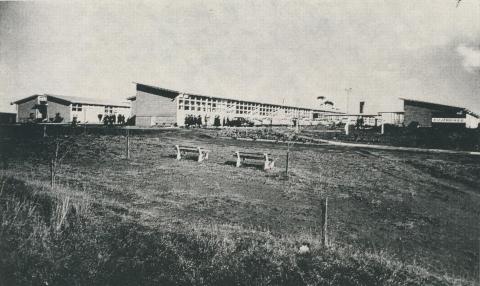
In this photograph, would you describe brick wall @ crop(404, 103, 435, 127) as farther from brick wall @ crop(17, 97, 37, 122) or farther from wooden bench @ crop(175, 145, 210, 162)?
brick wall @ crop(17, 97, 37, 122)

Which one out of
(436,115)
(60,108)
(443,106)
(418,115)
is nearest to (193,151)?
(418,115)

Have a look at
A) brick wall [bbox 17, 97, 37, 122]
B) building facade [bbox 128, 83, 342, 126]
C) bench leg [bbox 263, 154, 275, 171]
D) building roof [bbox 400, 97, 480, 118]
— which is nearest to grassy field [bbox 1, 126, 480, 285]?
bench leg [bbox 263, 154, 275, 171]

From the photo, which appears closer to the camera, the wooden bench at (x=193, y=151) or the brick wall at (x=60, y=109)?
the wooden bench at (x=193, y=151)

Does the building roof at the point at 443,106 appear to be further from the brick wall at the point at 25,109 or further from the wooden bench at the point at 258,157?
the brick wall at the point at 25,109

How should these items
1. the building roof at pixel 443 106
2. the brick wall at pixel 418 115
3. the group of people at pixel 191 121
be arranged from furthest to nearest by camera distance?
the brick wall at pixel 418 115 → the building roof at pixel 443 106 → the group of people at pixel 191 121

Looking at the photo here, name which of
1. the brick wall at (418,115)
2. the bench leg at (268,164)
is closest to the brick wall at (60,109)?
the bench leg at (268,164)

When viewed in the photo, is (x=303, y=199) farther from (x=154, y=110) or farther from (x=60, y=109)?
(x=60, y=109)
